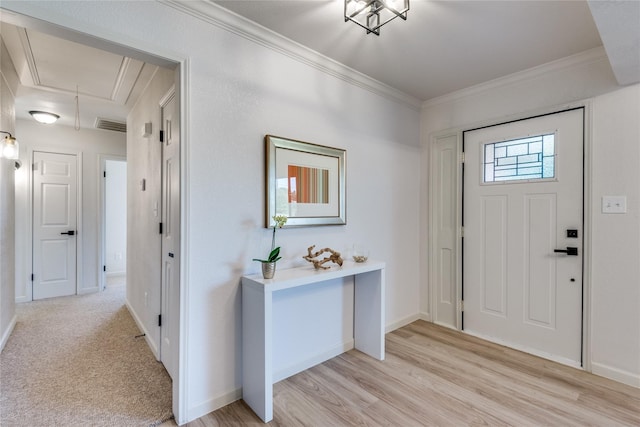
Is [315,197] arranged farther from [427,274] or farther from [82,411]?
[82,411]

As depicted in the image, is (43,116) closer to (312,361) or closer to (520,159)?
(312,361)

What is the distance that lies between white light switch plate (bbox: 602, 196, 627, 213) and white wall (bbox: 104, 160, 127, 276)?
689 centimetres

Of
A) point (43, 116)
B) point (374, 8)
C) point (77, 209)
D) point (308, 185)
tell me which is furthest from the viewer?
point (77, 209)

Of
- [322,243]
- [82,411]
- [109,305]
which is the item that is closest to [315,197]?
[322,243]

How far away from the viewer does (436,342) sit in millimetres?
2912

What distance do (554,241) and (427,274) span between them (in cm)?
125

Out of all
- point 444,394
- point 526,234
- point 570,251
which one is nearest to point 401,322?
point 444,394

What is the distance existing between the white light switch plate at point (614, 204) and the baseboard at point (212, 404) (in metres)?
3.00

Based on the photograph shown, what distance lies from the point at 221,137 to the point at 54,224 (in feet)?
13.2

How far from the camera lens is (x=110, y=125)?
4336mm

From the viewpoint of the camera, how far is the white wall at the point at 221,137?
1718 mm

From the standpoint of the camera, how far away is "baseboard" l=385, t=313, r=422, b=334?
316cm

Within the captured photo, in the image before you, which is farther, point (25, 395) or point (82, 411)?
point (25, 395)

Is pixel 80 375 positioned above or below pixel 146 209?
below
